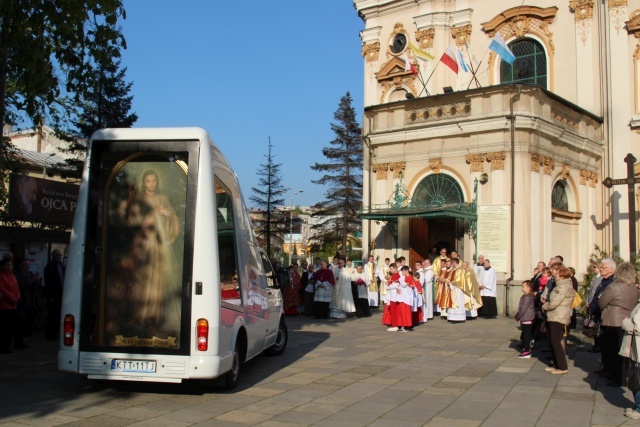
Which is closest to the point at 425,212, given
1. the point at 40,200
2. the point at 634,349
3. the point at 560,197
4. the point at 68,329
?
the point at 560,197

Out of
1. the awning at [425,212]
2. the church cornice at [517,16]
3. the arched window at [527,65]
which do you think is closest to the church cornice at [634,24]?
the church cornice at [517,16]

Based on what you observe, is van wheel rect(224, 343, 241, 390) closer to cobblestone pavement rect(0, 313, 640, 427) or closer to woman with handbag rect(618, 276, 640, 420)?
cobblestone pavement rect(0, 313, 640, 427)

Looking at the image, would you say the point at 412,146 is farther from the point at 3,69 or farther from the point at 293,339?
the point at 3,69

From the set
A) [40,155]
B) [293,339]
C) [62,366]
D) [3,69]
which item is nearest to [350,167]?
[40,155]

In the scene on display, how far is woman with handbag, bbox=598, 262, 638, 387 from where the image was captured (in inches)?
375

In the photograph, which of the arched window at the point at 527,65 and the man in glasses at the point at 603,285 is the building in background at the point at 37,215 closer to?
the man in glasses at the point at 603,285

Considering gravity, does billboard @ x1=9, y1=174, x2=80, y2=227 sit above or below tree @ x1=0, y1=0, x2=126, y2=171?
below

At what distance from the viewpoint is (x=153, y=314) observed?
8.40m

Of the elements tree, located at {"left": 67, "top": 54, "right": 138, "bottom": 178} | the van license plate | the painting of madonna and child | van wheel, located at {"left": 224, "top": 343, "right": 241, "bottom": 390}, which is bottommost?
van wheel, located at {"left": 224, "top": 343, "right": 241, "bottom": 390}

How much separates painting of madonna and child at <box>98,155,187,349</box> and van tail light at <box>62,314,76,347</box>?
14.2 inches

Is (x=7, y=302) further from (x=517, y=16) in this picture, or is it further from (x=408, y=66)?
(x=517, y=16)

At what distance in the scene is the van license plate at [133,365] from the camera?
8.23m

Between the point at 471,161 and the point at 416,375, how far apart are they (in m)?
12.5

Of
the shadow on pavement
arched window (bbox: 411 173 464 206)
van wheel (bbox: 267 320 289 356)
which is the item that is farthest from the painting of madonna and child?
arched window (bbox: 411 173 464 206)
